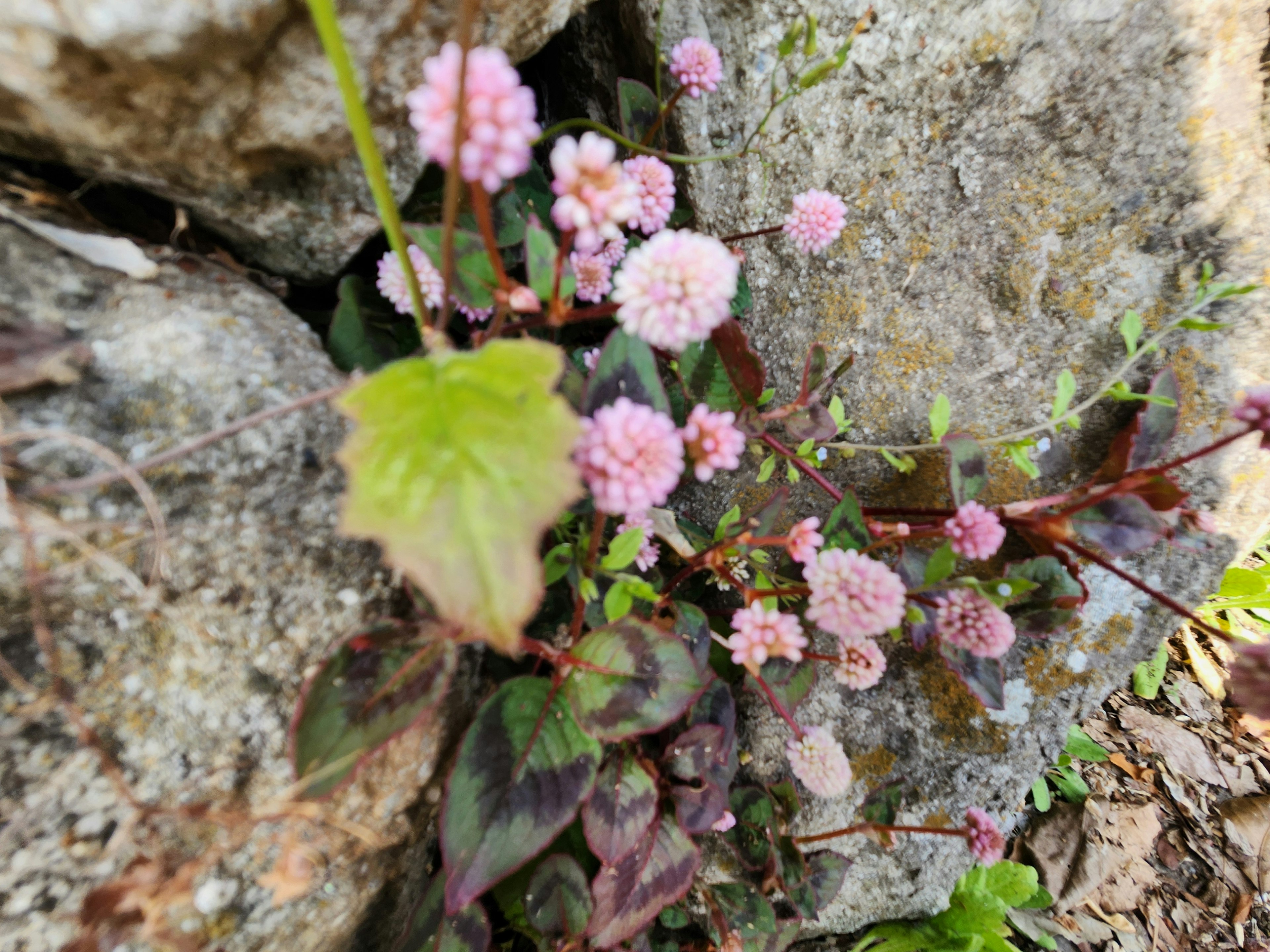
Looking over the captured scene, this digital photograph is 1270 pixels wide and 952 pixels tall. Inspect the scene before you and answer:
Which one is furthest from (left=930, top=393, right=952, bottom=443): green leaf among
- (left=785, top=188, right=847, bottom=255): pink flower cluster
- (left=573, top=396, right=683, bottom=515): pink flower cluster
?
(left=573, top=396, right=683, bottom=515): pink flower cluster

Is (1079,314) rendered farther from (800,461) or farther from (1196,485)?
(800,461)

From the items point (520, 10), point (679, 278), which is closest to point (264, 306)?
point (520, 10)

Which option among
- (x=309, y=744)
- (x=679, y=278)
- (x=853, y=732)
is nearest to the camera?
(x=679, y=278)

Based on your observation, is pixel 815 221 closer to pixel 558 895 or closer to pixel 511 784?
pixel 511 784

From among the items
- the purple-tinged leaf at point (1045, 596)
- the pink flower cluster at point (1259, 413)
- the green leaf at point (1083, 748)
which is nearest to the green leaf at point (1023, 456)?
the purple-tinged leaf at point (1045, 596)

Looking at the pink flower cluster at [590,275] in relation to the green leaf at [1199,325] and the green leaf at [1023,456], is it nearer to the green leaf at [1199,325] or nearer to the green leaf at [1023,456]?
the green leaf at [1023,456]

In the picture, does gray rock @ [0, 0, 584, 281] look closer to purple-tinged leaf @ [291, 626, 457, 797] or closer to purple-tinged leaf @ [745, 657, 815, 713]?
purple-tinged leaf @ [291, 626, 457, 797]
